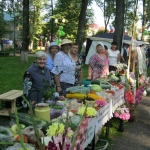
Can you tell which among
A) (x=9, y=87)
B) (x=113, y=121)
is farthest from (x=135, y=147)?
(x=9, y=87)

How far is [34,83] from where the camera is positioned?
3459 mm

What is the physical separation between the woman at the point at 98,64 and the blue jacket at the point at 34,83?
2.44 metres

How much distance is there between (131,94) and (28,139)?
3.66m

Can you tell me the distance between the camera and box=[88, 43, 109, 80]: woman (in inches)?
227

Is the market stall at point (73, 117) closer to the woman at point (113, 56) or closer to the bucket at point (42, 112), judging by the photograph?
the bucket at point (42, 112)

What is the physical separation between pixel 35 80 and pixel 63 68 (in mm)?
1020

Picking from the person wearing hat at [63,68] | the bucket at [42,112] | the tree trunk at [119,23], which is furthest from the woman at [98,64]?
the tree trunk at [119,23]

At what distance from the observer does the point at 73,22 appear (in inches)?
1345

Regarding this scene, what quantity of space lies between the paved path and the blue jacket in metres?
1.59

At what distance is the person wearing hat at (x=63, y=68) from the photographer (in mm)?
4340

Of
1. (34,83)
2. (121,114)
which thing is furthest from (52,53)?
(121,114)

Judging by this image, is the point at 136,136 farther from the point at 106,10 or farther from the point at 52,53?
the point at 106,10

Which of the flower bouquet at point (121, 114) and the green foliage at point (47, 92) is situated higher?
the green foliage at point (47, 92)

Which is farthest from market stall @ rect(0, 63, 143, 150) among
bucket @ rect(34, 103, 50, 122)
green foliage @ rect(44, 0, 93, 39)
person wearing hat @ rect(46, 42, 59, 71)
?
green foliage @ rect(44, 0, 93, 39)
